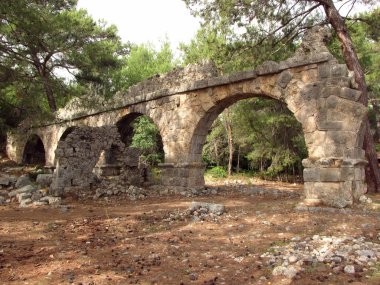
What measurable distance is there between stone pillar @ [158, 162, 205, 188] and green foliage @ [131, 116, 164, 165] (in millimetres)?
7968

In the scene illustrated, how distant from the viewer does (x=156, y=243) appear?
15.4 feet

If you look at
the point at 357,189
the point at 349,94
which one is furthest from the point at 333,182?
the point at 349,94

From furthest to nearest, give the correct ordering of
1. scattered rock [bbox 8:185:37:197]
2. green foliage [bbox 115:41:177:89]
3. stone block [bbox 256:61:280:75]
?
1. green foliage [bbox 115:41:177:89]
2. scattered rock [bbox 8:185:37:197]
3. stone block [bbox 256:61:280:75]

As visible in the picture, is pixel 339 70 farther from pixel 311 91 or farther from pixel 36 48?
pixel 36 48

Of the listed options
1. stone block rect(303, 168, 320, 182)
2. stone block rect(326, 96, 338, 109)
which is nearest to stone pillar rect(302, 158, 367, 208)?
stone block rect(303, 168, 320, 182)

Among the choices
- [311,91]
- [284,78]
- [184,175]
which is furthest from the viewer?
[184,175]

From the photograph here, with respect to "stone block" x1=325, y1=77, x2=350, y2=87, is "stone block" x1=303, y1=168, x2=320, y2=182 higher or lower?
lower

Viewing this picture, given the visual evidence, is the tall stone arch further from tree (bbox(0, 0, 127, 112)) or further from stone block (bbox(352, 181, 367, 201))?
tree (bbox(0, 0, 127, 112))

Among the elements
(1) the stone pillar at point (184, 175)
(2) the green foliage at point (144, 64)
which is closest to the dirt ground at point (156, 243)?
(1) the stone pillar at point (184, 175)

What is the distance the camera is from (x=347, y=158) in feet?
23.1

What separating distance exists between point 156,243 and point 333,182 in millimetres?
4043

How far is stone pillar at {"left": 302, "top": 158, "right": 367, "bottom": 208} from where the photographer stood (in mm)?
6918

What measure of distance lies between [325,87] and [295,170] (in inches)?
391

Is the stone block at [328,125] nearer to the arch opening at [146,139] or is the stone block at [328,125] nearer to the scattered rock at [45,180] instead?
the scattered rock at [45,180]
